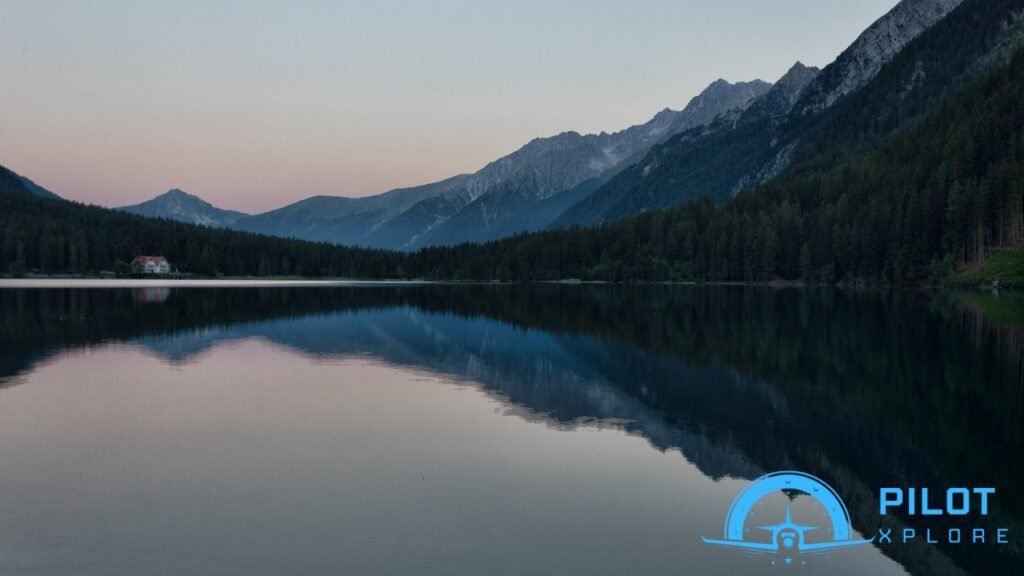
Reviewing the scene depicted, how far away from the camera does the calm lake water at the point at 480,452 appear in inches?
595

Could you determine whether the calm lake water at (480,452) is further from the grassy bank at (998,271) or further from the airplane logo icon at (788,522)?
the grassy bank at (998,271)

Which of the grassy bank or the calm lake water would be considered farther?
the grassy bank

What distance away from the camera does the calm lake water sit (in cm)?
1511

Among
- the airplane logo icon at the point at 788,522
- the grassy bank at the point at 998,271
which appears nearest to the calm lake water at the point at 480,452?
the airplane logo icon at the point at 788,522

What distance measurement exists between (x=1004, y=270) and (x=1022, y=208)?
16606mm

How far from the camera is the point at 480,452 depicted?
23.3 meters

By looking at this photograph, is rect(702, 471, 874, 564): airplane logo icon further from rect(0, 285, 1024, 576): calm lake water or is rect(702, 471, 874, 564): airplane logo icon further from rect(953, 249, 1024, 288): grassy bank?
rect(953, 249, 1024, 288): grassy bank

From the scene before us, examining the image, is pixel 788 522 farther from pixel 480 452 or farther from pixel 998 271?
pixel 998 271

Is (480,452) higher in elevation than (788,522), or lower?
higher

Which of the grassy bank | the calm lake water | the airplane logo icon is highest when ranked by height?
the grassy bank

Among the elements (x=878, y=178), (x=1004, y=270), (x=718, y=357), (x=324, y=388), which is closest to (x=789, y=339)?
(x=718, y=357)

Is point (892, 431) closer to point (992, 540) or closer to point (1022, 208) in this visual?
point (992, 540)

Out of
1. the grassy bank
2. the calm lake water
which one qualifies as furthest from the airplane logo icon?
the grassy bank

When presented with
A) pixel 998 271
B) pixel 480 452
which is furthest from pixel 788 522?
pixel 998 271
